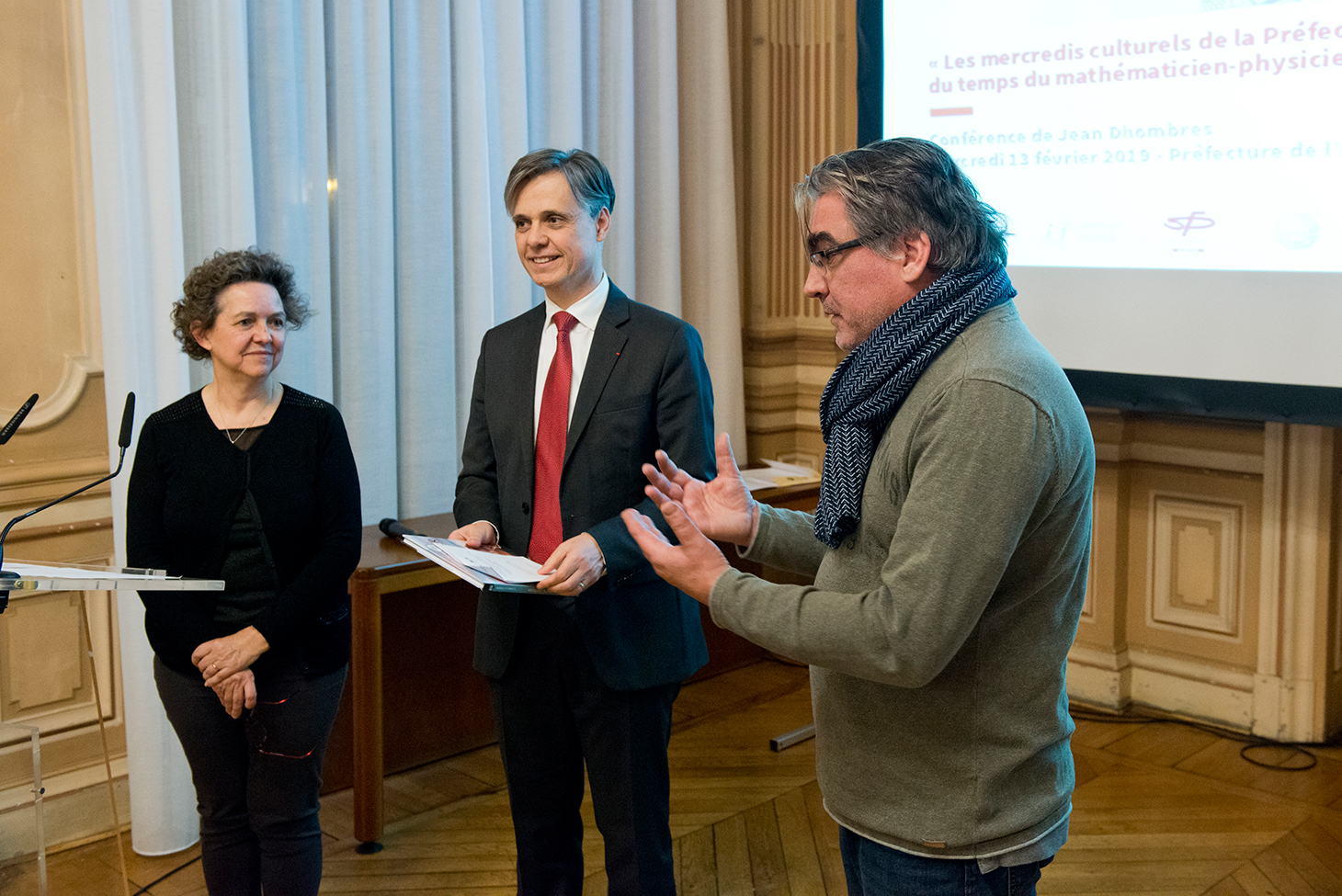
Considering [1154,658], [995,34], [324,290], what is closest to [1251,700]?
[1154,658]

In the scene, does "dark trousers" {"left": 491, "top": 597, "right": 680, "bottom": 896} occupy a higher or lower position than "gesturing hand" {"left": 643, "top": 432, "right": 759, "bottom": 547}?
lower

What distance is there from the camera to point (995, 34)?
11.3 ft

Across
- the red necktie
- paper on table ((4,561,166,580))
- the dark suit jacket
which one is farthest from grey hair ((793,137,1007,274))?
paper on table ((4,561,166,580))

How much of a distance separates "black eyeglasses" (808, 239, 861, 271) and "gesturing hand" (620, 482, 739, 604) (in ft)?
1.05

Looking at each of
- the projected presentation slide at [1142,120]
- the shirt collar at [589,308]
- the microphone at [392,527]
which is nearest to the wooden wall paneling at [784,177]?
the projected presentation slide at [1142,120]

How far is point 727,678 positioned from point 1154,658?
141 cm

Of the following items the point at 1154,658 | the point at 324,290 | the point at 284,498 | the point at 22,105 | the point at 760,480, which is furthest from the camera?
the point at 760,480

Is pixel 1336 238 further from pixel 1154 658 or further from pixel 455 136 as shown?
pixel 455 136

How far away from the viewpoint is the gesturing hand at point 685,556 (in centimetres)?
128

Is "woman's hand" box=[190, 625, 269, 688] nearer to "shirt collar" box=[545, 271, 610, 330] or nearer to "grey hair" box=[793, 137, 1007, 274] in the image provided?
"shirt collar" box=[545, 271, 610, 330]

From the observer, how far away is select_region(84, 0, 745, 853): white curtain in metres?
2.66

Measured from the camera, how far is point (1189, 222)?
→ 312 centimetres

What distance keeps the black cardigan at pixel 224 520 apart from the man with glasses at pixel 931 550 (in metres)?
0.89

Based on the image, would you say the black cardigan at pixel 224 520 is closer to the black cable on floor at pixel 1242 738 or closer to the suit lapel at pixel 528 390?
the suit lapel at pixel 528 390
